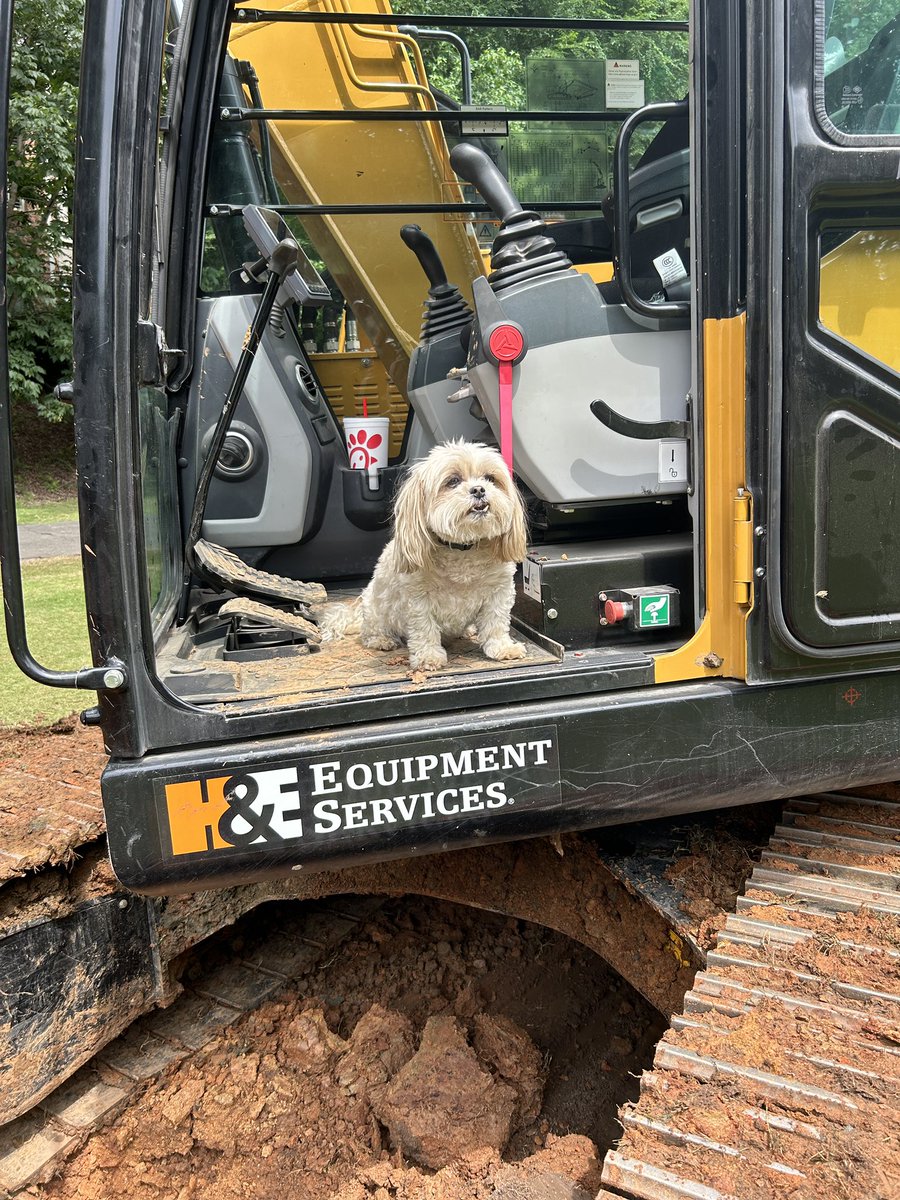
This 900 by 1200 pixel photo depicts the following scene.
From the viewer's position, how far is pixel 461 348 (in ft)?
10.3

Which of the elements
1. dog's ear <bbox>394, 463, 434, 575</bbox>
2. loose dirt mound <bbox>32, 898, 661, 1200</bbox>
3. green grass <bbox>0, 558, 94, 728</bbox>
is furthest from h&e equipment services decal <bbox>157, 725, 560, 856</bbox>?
green grass <bbox>0, 558, 94, 728</bbox>

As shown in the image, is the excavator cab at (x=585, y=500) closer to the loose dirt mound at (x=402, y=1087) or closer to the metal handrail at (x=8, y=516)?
the metal handrail at (x=8, y=516)

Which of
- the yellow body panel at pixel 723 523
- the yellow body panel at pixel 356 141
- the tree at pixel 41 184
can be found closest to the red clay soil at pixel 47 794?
the yellow body panel at pixel 723 523

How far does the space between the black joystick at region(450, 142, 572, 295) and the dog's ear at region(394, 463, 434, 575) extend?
545 mm

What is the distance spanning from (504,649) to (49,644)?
160 inches

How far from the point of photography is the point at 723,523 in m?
1.97

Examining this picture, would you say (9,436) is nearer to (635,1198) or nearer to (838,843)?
(635,1198)

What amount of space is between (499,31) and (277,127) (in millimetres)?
880

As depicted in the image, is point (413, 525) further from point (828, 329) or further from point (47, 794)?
point (47, 794)

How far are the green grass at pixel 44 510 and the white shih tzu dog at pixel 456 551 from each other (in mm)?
9252

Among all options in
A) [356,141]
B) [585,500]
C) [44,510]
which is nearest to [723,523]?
[585,500]

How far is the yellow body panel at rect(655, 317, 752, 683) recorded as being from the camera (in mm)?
1921

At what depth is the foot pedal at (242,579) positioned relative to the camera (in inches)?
108

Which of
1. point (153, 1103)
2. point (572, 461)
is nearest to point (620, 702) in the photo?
point (572, 461)
